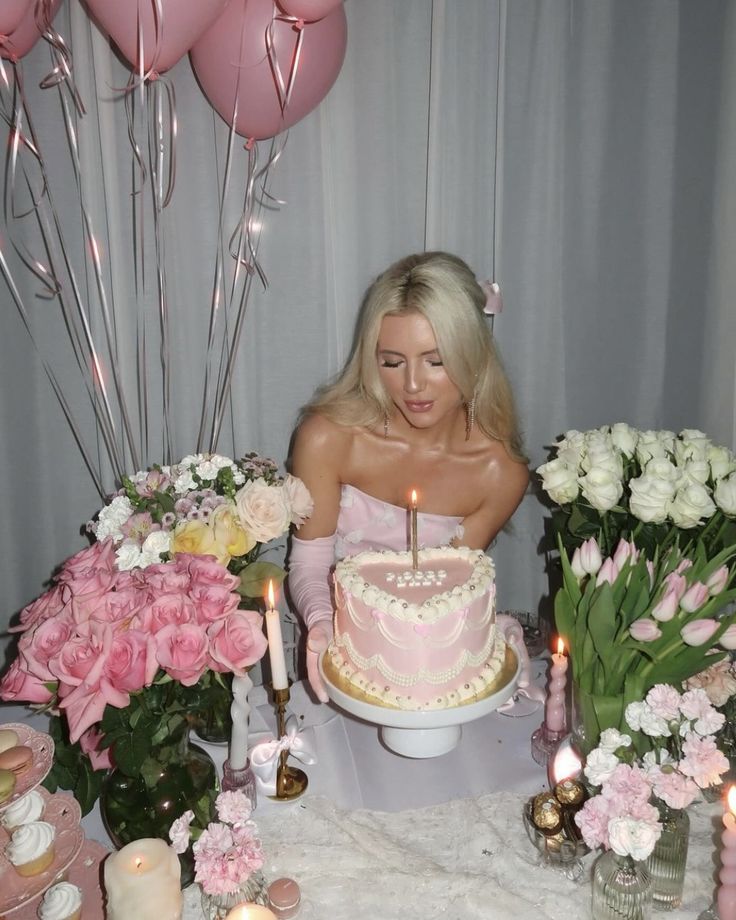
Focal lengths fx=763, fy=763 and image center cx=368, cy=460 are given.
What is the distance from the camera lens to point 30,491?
248 cm

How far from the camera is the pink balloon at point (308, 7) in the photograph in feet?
5.22

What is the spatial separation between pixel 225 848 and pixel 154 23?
61.8 inches

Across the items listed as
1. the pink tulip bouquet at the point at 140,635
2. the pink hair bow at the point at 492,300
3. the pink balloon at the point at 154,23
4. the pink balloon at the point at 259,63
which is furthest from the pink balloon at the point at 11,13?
the pink hair bow at the point at 492,300

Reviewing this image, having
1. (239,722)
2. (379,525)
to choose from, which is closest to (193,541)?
(239,722)

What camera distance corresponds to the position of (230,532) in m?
1.32

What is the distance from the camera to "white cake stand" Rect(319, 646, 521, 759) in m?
1.28

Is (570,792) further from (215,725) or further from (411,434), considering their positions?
(411,434)

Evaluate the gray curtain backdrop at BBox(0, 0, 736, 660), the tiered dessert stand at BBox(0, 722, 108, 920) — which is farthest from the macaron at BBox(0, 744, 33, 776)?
the gray curtain backdrop at BBox(0, 0, 736, 660)

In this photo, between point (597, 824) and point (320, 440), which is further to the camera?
point (320, 440)

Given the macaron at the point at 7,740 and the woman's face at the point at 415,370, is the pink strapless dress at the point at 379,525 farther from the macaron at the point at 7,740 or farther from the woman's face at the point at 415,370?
the macaron at the point at 7,740

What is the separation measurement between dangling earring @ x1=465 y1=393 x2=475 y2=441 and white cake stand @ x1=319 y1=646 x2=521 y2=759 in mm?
733

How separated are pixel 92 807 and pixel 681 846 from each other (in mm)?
→ 961

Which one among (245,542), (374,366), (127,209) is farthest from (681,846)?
(127,209)

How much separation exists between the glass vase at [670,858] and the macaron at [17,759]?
3.00ft
